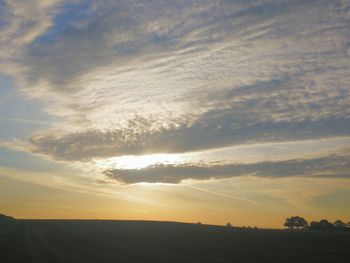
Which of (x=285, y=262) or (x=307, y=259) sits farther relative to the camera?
(x=307, y=259)

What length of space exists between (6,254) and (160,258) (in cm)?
1225

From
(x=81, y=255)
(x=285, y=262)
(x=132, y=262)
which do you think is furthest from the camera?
(x=81, y=255)

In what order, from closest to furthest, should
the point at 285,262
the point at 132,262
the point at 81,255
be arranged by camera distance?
the point at 132,262, the point at 285,262, the point at 81,255

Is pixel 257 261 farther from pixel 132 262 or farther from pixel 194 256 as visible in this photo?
pixel 132 262

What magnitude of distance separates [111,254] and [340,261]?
18136 mm

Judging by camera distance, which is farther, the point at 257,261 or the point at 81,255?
the point at 81,255

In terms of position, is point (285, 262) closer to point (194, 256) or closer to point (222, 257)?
point (222, 257)

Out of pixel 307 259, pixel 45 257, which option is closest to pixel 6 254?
pixel 45 257

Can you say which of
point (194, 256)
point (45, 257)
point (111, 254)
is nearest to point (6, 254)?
point (45, 257)

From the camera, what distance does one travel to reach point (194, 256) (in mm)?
36188

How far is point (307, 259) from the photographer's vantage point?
3547 cm

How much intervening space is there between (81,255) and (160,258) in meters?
6.46

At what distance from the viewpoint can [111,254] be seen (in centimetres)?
3628

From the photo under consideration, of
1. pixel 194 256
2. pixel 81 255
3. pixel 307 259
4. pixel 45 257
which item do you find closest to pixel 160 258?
pixel 194 256
